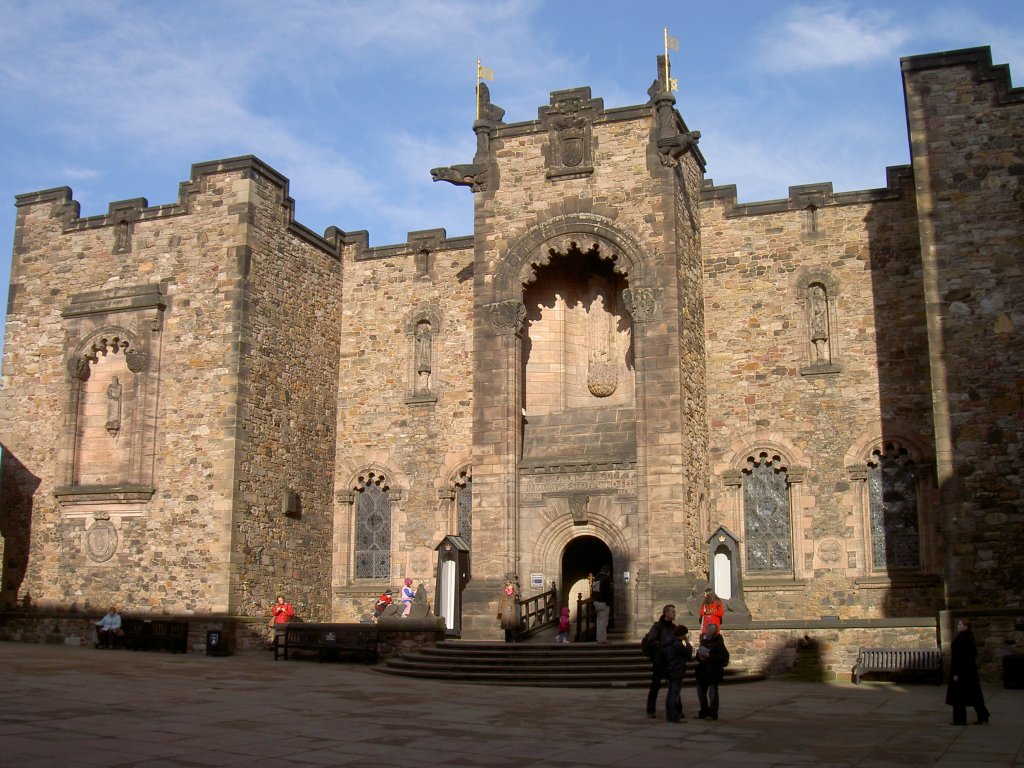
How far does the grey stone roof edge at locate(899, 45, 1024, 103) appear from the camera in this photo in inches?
803

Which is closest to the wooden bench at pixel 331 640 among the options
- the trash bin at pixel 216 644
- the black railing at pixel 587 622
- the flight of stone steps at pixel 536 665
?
the trash bin at pixel 216 644

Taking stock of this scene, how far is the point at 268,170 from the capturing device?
83.1ft

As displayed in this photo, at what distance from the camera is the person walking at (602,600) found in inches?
776

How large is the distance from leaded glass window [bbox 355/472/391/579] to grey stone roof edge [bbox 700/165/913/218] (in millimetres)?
10252

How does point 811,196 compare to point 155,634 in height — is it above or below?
above

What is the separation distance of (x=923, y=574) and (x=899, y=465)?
7.40 feet

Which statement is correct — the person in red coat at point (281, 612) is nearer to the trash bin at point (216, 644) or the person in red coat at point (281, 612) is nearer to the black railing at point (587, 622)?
the trash bin at point (216, 644)

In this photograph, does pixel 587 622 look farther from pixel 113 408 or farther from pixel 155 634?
pixel 113 408

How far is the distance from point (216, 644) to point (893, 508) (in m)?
13.9

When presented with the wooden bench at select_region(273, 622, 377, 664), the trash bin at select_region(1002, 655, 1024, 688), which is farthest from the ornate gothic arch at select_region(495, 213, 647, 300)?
the trash bin at select_region(1002, 655, 1024, 688)

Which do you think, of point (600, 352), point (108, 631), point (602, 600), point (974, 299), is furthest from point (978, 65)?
point (108, 631)

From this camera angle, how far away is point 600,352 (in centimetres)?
2452

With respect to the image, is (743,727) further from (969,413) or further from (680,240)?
(680,240)

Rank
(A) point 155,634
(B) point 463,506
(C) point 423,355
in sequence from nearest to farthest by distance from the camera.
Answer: (A) point 155,634 < (B) point 463,506 < (C) point 423,355
